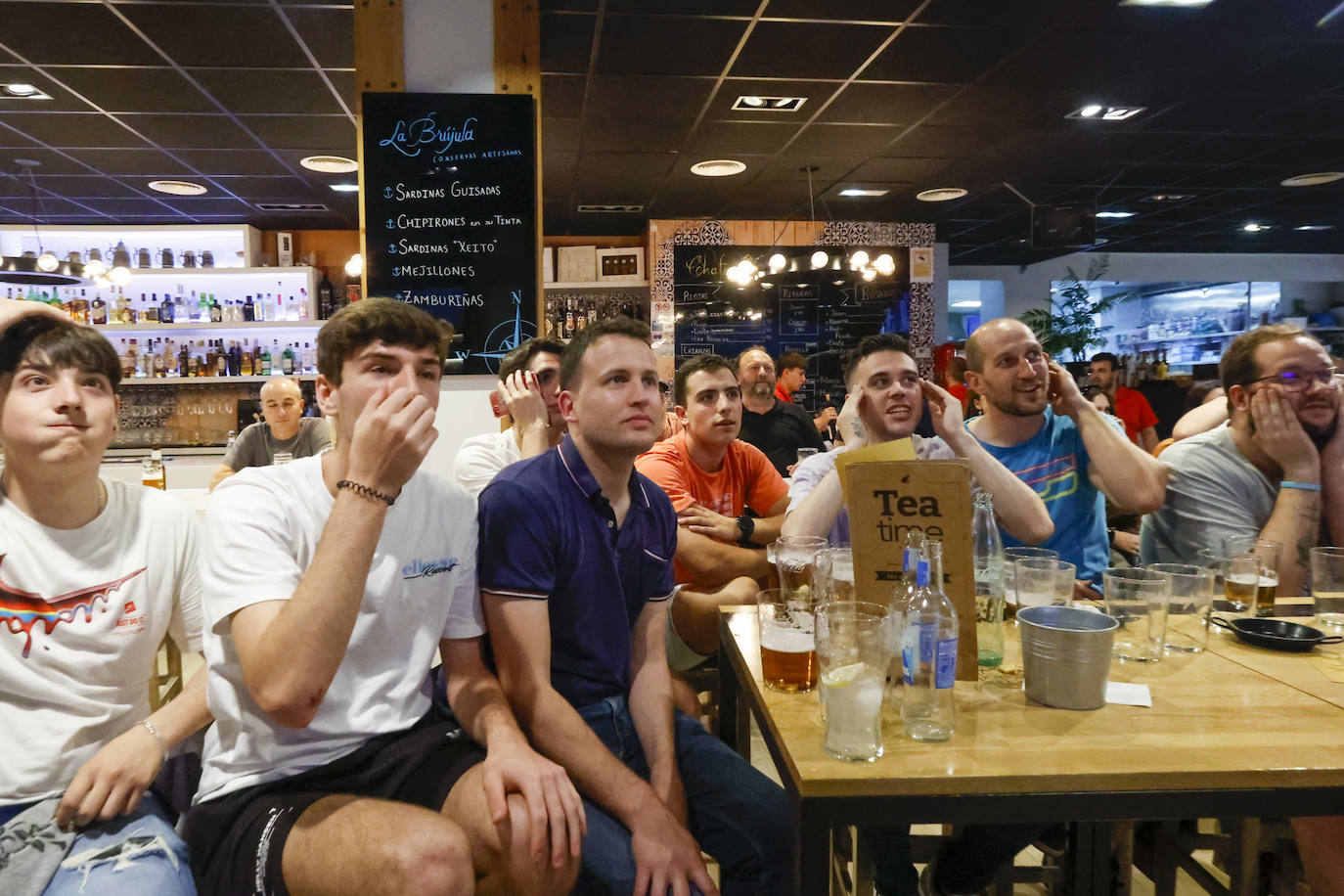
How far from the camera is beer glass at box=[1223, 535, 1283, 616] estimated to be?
1732 mm

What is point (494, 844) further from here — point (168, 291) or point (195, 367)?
point (168, 291)

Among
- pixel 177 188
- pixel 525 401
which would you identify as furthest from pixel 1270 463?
pixel 177 188

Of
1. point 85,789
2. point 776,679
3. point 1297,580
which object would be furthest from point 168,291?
point 1297,580

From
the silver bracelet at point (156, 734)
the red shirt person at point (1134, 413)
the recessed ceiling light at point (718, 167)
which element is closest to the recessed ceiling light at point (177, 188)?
the recessed ceiling light at point (718, 167)

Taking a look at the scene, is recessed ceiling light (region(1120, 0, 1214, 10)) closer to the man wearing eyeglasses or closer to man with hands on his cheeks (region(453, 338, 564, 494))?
the man wearing eyeglasses

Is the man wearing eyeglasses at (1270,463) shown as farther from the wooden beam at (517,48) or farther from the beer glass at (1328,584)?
the wooden beam at (517,48)

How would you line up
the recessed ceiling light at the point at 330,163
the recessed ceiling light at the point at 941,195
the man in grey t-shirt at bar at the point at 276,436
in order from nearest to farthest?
the man in grey t-shirt at bar at the point at 276,436, the recessed ceiling light at the point at 330,163, the recessed ceiling light at the point at 941,195

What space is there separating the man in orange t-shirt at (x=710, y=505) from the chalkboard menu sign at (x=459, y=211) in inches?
34.9

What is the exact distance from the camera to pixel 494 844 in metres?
1.27

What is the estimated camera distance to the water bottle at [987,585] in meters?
1.43

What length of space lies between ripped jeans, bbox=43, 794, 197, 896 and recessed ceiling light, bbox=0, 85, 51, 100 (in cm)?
489

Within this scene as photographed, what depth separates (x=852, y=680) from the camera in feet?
3.56

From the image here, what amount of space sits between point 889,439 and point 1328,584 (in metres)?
1.11

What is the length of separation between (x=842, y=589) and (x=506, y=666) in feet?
2.22
